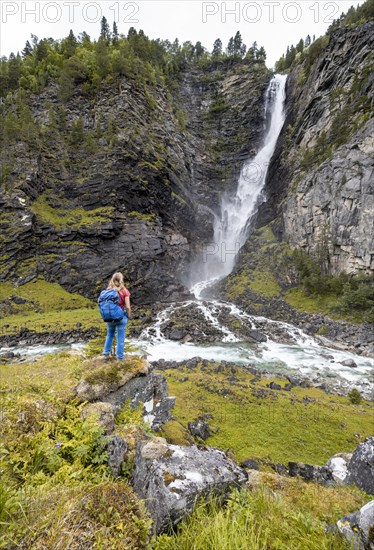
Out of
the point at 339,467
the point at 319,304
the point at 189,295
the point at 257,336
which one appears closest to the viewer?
the point at 339,467


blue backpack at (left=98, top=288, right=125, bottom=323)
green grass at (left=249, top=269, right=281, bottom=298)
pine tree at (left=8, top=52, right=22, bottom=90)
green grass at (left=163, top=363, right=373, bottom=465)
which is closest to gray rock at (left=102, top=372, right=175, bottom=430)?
blue backpack at (left=98, top=288, right=125, bottom=323)

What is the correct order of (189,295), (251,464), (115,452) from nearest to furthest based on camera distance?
(115,452) < (251,464) < (189,295)

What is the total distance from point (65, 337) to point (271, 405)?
2097 cm

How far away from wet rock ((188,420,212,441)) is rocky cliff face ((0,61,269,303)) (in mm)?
30713

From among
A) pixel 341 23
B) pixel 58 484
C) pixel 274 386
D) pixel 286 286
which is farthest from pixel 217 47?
pixel 58 484

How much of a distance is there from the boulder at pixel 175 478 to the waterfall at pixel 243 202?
51727 millimetres

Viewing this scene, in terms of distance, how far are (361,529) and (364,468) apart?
3222mm

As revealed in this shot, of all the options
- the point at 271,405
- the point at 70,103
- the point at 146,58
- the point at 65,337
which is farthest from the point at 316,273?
the point at 146,58

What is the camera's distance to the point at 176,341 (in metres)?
25.5

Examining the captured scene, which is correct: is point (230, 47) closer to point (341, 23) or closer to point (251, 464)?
point (341, 23)

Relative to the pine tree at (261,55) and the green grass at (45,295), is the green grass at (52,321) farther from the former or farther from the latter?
the pine tree at (261,55)

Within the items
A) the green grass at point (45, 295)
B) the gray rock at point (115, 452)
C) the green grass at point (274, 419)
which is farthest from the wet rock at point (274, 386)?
the green grass at point (45, 295)

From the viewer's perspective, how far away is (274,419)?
31.9ft

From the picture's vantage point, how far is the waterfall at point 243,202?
5691cm
